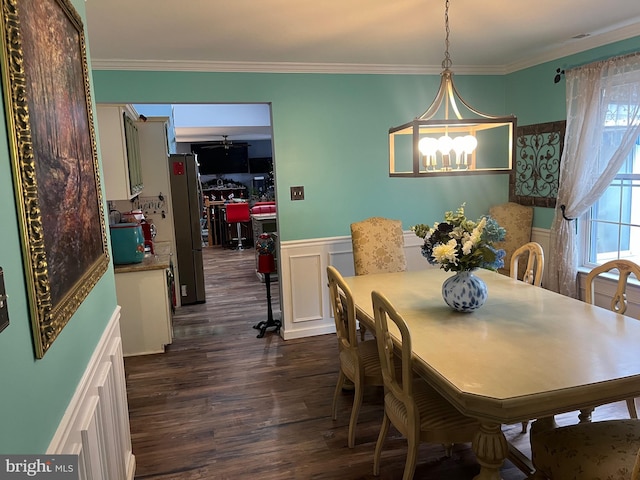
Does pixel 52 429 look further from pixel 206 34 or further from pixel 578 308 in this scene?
pixel 206 34

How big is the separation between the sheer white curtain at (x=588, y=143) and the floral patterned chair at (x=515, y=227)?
37 cm

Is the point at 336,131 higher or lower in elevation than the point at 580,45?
lower

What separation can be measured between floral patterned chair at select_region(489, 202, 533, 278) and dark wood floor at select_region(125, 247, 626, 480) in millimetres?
1754

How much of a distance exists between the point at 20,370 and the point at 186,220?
4.51 m

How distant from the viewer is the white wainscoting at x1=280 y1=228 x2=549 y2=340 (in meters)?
4.20

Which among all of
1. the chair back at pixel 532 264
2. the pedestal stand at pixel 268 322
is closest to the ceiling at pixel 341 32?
the chair back at pixel 532 264

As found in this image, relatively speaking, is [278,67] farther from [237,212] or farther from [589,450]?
[237,212]

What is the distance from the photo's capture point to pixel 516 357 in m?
1.83

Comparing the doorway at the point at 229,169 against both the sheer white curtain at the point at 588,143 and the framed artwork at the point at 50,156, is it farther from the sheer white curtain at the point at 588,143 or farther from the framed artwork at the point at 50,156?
the framed artwork at the point at 50,156

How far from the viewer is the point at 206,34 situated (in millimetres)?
3102

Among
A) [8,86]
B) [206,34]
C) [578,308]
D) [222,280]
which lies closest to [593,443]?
[578,308]

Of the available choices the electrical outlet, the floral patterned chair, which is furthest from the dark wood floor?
the floral patterned chair

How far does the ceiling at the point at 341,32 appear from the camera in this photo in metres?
2.69

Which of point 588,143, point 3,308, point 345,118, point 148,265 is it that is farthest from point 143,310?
point 588,143
